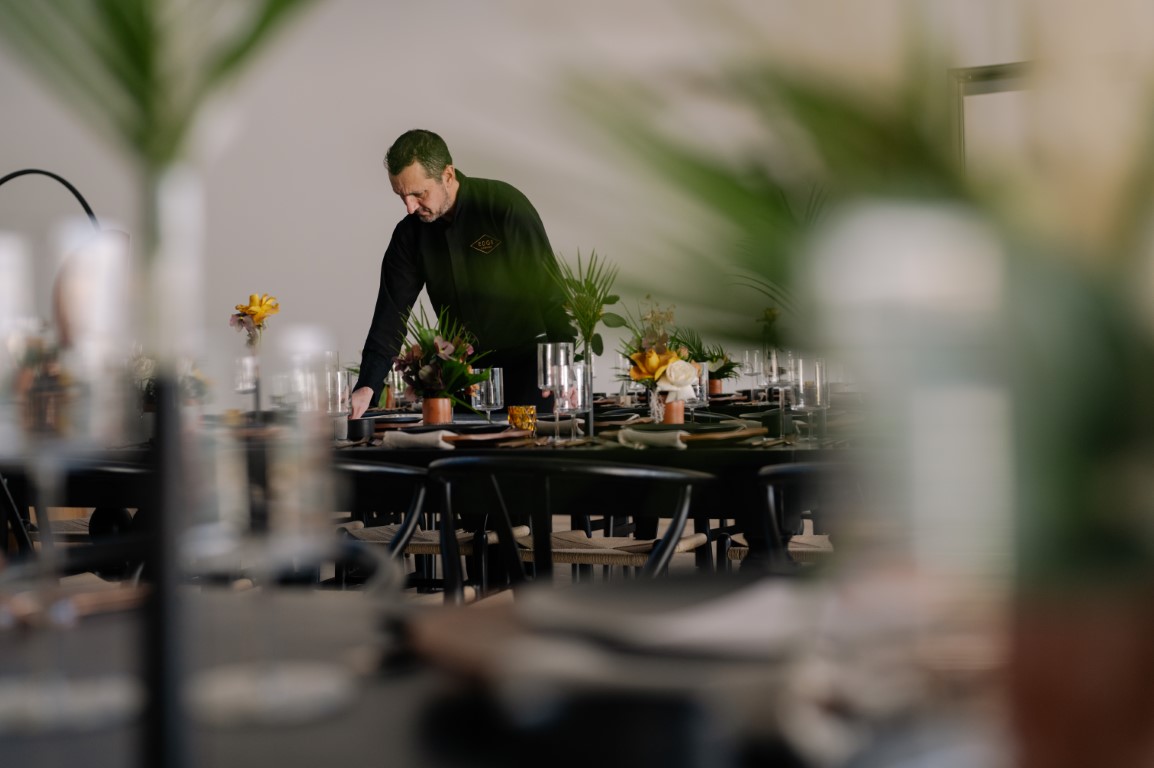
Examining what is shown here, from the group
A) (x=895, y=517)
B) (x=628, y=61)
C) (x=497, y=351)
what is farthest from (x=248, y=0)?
(x=497, y=351)

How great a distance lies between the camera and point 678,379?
280 centimetres

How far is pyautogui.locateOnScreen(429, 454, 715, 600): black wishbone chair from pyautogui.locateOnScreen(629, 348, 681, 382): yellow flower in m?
0.61

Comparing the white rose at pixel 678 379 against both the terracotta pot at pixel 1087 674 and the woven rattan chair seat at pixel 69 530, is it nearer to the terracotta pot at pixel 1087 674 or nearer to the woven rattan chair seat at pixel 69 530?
the woven rattan chair seat at pixel 69 530

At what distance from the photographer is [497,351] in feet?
15.2

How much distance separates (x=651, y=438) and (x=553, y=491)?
0.75 feet

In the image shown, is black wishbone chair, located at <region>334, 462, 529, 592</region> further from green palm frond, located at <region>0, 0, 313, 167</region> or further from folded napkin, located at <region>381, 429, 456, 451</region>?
green palm frond, located at <region>0, 0, 313, 167</region>

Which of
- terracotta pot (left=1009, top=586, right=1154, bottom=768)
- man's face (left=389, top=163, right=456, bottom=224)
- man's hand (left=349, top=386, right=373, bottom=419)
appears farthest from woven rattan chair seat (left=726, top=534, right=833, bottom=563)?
terracotta pot (left=1009, top=586, right=1154, bottom=768)

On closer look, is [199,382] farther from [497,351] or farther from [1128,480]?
[497,351]

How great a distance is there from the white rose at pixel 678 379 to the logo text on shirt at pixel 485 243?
85.8 inches

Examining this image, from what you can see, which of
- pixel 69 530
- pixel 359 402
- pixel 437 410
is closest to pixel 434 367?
pixel 437 410

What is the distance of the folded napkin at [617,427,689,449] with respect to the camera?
7.22 feet

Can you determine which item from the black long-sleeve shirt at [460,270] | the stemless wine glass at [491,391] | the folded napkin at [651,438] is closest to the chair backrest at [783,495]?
the folded napkin at [651,438]

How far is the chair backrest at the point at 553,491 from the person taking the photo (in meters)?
1.86

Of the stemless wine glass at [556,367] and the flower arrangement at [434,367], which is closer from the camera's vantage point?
the stemless wine glass at [556,367]
